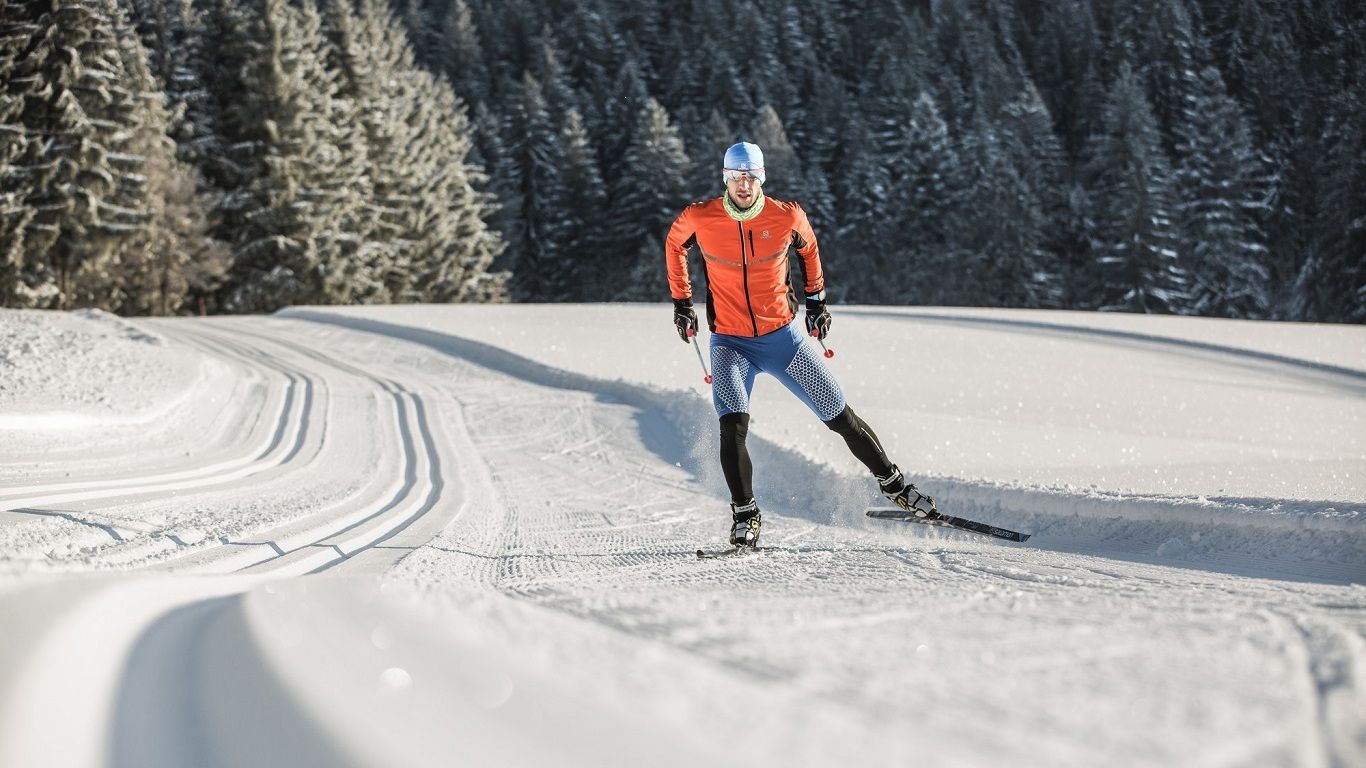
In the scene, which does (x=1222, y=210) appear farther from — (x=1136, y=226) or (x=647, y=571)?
(x=647, y=571)

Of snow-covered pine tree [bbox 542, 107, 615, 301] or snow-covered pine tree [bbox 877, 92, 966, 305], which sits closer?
snow-covered pine tree [bbox 877, 92, 966, 305]

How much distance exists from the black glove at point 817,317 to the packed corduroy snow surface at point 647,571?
44.1 inches

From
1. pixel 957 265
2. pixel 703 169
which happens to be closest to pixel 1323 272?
pixel 957 265

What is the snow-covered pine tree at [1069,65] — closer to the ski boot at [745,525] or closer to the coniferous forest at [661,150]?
the coniferous forest at [661,150]

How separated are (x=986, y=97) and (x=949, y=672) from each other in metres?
73.1

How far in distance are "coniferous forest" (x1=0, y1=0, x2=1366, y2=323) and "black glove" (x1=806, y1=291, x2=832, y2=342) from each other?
Answer: 1126 inches

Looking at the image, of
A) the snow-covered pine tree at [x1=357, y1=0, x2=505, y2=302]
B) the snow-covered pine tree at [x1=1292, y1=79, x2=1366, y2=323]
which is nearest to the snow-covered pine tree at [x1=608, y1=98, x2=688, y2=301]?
the snow-covered pine tree at [x1=357, y1=0, x2=505, y2=302]

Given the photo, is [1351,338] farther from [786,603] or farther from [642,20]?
[642,20]

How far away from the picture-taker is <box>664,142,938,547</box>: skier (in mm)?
4973

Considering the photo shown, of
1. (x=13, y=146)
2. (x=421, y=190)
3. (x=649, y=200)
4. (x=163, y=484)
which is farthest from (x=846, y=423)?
(x=649, y=200)

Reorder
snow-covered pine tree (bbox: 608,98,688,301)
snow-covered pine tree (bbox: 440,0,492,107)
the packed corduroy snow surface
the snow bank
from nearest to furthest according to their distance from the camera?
the packed corduroy snow surface < the snow bank < snow-covered pine tree (bbox: 608,98,688,301) < snow-covered pine tree (bbox: 440,0,492,107)

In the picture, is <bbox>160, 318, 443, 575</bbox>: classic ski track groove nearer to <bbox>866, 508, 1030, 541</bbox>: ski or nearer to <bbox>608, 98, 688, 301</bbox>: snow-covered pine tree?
<bbox>866, 508, 1030, 541</bbox>: ski

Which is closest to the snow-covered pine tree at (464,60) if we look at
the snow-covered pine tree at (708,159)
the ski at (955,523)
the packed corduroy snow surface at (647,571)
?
the snow-covered pine tree at (708,159)

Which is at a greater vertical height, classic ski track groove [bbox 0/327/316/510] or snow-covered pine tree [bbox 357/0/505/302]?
snow-covered pine tree [bbox 357/0/505/302]
